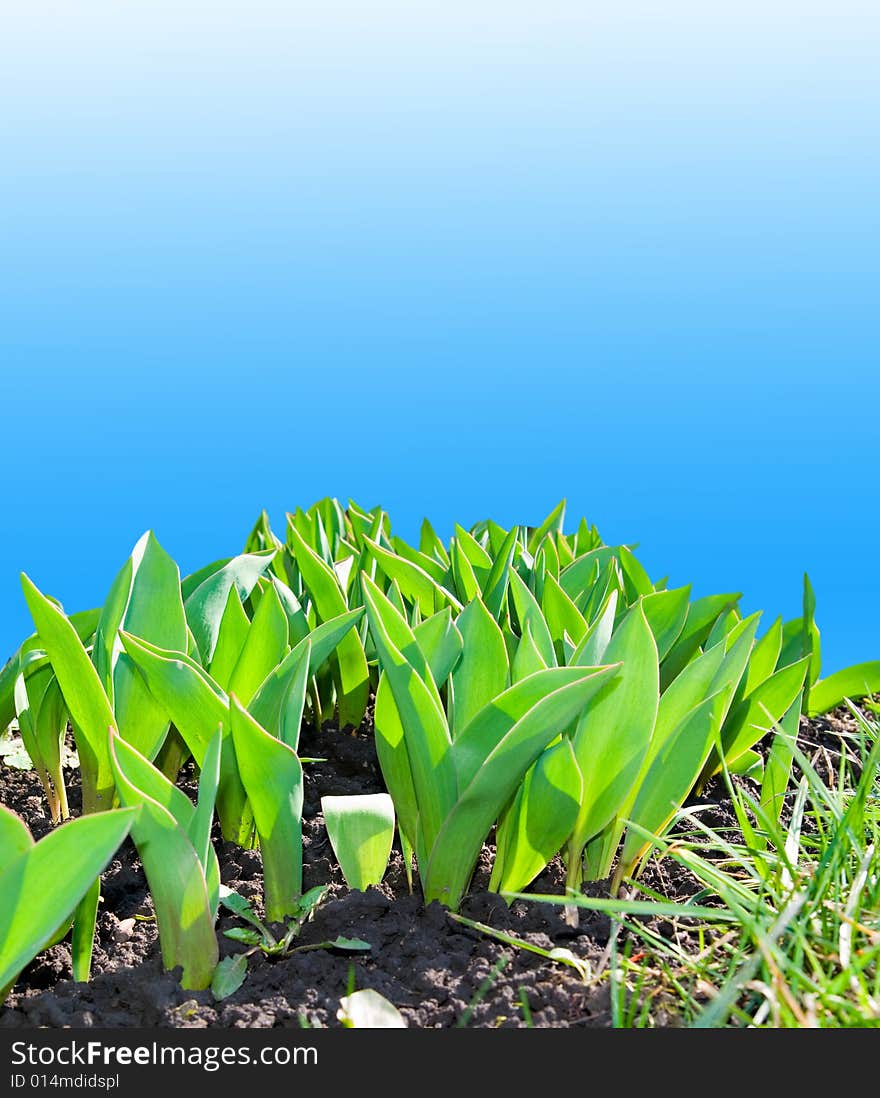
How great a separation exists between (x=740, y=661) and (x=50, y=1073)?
1.47 metres

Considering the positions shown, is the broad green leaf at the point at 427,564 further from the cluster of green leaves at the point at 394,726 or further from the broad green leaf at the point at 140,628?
the broad green leaf at the point at 140,628

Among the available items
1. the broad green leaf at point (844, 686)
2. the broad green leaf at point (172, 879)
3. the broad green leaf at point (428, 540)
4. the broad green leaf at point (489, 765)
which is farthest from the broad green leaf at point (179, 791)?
the broad green leaf at point (844, 686)

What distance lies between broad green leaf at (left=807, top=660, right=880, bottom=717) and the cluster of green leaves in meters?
0.76

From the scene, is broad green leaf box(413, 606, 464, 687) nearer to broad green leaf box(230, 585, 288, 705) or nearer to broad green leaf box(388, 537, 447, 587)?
broad green leaf box(230, 585, 288, 705)

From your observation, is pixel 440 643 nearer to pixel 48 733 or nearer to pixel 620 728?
pixel 620 728

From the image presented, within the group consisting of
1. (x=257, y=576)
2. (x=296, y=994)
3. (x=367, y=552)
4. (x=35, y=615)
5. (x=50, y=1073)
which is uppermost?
(x=367, y=552)

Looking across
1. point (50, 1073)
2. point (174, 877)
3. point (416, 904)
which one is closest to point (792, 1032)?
point (416, 904)

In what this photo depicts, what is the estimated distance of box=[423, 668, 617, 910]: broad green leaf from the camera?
1.60 meters

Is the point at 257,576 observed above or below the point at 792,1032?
above

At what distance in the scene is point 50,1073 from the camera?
1403 mm

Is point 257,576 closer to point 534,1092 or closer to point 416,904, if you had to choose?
point 416,904

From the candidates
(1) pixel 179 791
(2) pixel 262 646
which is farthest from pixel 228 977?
(2) pixel 262 646

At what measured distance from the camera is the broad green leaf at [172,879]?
1.48 meters

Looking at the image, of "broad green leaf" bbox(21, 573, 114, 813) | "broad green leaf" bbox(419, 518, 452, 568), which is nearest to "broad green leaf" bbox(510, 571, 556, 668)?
"broad green leaf" bbox(21, 573, 114, 813)
